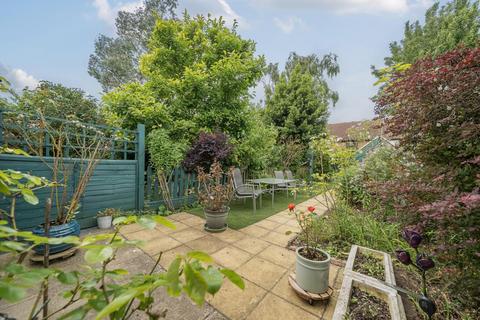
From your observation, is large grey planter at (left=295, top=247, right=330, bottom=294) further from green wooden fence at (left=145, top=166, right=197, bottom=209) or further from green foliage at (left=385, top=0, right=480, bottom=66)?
green foliage at (left=385, top=0, right=480, bottom=66)

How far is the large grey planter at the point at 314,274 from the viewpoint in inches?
65.2

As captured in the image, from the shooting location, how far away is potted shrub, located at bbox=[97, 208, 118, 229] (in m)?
3.19

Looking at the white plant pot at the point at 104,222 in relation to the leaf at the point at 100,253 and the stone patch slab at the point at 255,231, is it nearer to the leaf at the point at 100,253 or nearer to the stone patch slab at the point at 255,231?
the stone patch slab at the point at 255,231

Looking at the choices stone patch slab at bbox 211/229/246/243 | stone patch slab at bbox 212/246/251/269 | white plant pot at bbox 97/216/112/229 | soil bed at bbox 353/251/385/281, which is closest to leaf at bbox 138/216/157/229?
stone patch slab at bbox 212/246/251/269

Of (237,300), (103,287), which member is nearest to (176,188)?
(237,300)

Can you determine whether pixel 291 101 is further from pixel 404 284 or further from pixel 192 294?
pixel 192 294

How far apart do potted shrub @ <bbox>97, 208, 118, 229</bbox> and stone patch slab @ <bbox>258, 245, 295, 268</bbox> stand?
254cm

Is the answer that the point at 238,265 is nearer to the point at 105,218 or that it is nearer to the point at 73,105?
the point at 105,218

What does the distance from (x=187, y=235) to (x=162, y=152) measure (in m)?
1.74

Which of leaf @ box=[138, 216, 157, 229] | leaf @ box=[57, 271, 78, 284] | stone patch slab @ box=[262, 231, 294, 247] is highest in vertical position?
leaf @ box=[138, 216, 157, 229]

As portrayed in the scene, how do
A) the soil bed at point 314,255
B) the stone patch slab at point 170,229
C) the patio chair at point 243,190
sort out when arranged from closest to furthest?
the soil bed at point 314,255 → the stone patch slab at point 170,229 → the patio chair at point 243,190

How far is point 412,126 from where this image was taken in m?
1.63

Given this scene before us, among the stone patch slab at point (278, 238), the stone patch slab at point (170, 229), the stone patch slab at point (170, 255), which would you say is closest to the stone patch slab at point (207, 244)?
the stone patch slab at point (170, 255)

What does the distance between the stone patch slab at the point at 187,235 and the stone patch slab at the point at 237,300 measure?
118 cm
